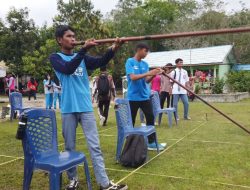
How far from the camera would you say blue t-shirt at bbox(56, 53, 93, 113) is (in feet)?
13.1

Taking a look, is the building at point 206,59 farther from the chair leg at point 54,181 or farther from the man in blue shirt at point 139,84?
the chair leg at point 54,181

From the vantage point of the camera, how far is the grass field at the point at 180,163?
14.8 feet

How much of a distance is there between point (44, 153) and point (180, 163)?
2299 mm

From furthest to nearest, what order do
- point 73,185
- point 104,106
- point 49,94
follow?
point 49,94, point 104,106, point 73,185

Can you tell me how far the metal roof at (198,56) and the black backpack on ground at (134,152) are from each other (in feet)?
72.1

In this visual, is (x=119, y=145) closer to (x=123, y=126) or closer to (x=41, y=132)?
(x=123, y=126)

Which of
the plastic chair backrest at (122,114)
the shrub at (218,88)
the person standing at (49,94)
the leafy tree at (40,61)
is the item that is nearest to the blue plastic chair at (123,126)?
the plastic chair backrest at (122,114)

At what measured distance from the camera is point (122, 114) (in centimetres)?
565

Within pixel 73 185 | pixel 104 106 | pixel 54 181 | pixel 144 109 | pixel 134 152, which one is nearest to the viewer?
pixel 54 181

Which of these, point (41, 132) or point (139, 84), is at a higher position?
point (139, 84)

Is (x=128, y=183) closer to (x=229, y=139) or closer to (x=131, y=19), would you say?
(x=229, y=139)

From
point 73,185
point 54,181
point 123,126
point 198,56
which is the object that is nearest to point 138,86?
point 123,126

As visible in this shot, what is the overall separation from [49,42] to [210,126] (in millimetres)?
22051

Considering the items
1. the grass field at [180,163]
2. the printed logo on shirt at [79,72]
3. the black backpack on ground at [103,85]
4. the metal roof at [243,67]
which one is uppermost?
the metal roof at [243,67]
